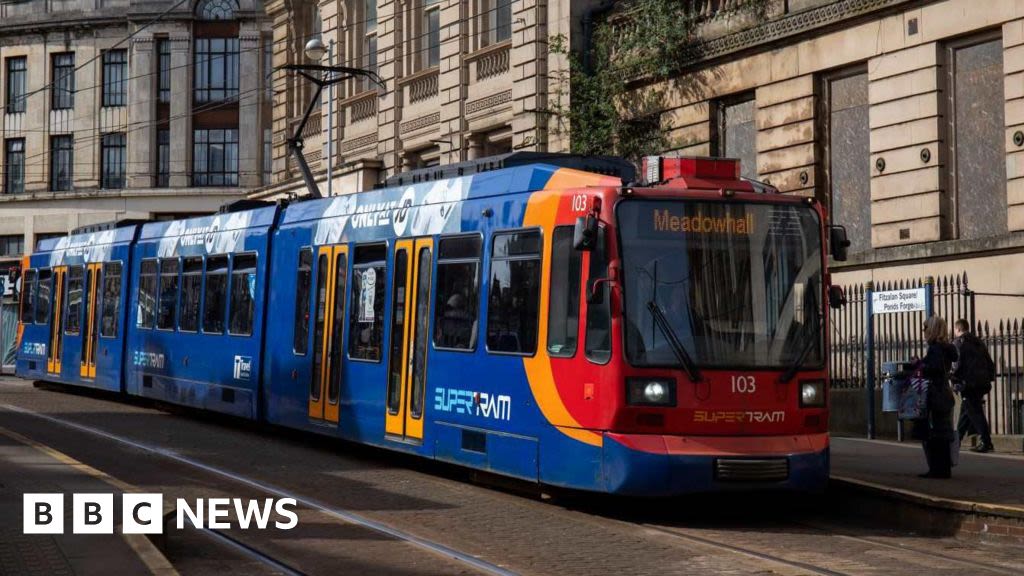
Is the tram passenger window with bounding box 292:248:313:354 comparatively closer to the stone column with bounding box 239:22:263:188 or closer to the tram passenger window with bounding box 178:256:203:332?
the tram passenger window with bounding box 178:256:203:332

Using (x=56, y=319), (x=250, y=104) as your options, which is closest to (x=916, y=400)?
(x=56, y=319)

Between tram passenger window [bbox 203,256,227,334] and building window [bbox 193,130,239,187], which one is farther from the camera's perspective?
building window [bbox 193,130,239,187]

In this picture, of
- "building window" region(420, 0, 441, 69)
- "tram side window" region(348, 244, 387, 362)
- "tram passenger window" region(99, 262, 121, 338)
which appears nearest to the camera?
"tram side window" region(348, 244, 387, 362)

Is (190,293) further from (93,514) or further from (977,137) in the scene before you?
(93,514)

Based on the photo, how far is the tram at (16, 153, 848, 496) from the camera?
1319cm

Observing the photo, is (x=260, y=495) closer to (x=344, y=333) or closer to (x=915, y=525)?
(x=344, y=333)

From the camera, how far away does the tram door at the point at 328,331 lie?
18.4m

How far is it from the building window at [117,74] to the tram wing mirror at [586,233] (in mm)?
55038

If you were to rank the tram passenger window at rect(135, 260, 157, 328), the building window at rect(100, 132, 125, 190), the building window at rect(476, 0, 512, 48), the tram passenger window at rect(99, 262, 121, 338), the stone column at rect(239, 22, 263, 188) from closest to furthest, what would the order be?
the tram passenger window at rect(135, 260, 157, 328) < the tram passenger window at rect(99, 262, 121, 338) < the building window at rect(476, 0, 512, 48) < the stone column at rect(239, 22, 263, 188) < the building window at rect(100, 132, 125, 190)

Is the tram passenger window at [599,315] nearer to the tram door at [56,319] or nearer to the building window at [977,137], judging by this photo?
the building window at [977,137]

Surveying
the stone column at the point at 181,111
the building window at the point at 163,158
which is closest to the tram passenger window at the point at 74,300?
the stone column at the point at 181,111

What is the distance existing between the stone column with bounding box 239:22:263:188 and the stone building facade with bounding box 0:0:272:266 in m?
A: 0.04

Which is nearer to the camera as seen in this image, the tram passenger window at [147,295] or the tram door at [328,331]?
the tram door at [328,331]

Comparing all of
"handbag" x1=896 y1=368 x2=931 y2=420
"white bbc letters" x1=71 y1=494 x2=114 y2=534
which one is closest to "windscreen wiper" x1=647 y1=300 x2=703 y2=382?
"handbag" x1=896 y1=368 x2=931 y2=420
